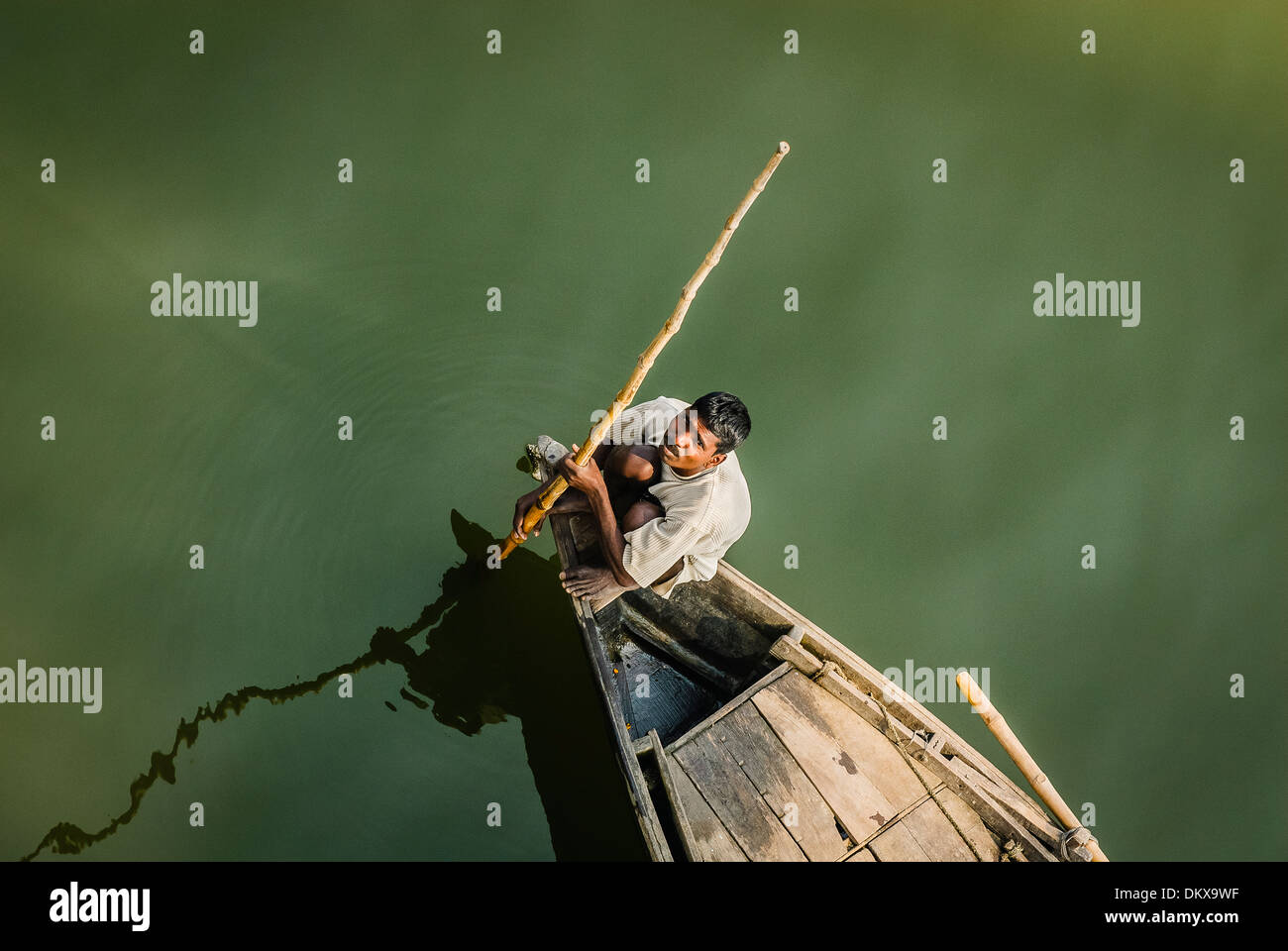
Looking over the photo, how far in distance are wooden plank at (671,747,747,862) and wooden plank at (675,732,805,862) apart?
1.0 inches

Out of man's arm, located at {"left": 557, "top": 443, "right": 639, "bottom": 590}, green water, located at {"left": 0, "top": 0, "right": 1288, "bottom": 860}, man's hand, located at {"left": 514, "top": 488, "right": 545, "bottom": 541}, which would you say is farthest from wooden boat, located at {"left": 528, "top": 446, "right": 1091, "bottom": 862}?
green water, located at {"left": 0, "top": 0, "right": 1288, "bottom": 860}

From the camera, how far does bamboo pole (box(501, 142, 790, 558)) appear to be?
3321mm

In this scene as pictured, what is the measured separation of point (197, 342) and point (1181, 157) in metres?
6.33

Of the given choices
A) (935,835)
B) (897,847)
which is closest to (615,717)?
(897,847)

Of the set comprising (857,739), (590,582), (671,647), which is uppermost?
(590,582)

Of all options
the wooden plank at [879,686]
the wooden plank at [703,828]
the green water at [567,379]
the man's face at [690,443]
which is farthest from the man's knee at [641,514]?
the green water at [567,379]

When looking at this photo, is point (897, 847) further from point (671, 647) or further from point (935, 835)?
point (671, 647)

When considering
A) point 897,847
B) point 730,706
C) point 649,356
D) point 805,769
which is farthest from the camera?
point 730,706

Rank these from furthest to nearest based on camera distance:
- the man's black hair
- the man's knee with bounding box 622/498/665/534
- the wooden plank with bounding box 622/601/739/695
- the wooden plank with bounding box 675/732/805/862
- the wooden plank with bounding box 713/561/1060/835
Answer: the wooden plank with bounding box 622/601/739/695 < the wooden plank with bounding box 713/561/1060/835 < the wooden plank with bounding box 675/732/805/862 < the man's knee with bounding box 622/498/665/534 < the man's black hair

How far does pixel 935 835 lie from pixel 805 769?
2.07 feet

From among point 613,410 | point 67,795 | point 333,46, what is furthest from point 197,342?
point 613,410

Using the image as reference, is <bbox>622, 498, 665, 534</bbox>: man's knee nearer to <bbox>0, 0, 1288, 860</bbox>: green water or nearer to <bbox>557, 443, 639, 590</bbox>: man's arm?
<bbox>557, 443, 639, 590</bbox>: man's arm

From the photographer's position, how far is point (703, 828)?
13.9 feet

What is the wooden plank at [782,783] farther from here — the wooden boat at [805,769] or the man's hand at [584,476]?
the man's hand at [584,476]
